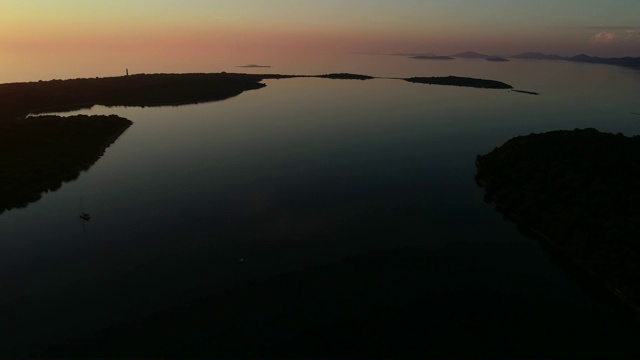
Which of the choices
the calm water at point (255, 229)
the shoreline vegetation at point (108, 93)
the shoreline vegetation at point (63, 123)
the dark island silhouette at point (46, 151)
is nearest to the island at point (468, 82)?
the shoreline vegetation at point (108, 93)

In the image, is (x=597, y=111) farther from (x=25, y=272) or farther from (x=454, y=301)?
(x=25, y=272)

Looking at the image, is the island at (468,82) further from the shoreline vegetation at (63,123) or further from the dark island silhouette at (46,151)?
the dark island silhouette at (46,151)

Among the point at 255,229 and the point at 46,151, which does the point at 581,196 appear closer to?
the point at 255,229

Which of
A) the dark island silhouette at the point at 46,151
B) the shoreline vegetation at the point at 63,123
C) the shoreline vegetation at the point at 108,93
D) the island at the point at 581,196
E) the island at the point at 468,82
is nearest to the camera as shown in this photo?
the island at the point at 581,196

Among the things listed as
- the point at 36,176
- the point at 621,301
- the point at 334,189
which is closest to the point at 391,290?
the point at 621,301

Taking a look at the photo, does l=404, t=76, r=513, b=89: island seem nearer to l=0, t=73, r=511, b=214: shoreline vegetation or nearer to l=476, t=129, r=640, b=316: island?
l=0, t=73, r=511, b=214: shoreline vegetation

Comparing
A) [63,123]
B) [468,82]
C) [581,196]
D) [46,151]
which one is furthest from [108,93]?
[468,82]

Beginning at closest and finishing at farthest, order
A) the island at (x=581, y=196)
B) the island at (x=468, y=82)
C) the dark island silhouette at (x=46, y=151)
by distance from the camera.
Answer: the island at (x=581, y=196)
the dark island silhouette at (x=46, y=151)
the island at (x=468, y=82)
